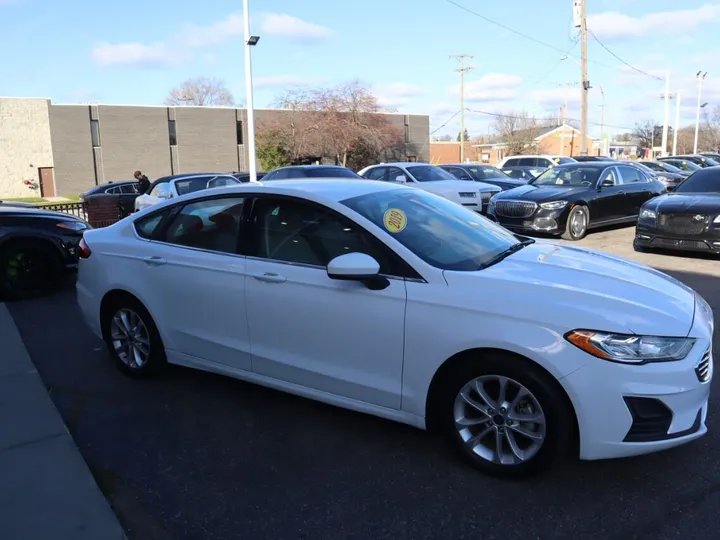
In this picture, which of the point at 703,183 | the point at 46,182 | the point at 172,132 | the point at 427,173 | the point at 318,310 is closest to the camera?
the point at 318,310

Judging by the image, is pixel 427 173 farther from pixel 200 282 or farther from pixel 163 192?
pixel 200 282

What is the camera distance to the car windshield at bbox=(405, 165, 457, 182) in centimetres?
1511

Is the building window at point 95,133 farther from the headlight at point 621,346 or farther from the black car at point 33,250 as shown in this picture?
the headlight at point 621,346

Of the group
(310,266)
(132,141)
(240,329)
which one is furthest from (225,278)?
(132,141)

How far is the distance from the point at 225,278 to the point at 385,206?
1220 mm

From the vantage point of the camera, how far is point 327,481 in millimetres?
3354

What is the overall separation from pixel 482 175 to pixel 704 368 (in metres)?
16.3

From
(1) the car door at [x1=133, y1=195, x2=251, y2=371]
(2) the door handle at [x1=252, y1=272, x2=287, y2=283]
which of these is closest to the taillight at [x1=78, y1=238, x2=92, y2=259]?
(1) the car door at [x1=133, y1=195, x2=251, y2=371]

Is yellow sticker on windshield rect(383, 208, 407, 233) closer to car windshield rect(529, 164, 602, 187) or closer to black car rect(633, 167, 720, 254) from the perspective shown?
black car rect(633, 167, 720, 254)

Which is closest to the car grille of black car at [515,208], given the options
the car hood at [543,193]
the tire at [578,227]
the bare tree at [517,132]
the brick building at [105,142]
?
the car hood at [543,193]

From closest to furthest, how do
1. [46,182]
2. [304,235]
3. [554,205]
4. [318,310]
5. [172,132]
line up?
[318,310], [304,235], [554,205], [46,182], [172,132]

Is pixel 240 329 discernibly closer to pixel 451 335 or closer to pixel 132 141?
pixel 451 335

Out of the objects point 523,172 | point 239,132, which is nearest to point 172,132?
point 239,132

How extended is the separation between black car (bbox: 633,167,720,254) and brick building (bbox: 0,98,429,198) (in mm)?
38023
